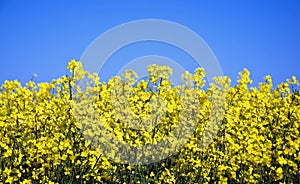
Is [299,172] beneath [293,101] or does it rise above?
beneath

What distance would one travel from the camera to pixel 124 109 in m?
5.48

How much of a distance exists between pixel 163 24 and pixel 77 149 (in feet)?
7.35

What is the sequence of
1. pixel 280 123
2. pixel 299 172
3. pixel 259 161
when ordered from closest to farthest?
pixel 259 161
pixel 299 172
pixel 280 123

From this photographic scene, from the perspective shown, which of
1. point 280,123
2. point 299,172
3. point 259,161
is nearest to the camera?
point 259,161

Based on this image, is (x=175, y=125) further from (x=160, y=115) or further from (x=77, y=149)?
(x=77, y=149)

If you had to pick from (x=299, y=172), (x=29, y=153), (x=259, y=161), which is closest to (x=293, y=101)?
(x=299, y=172)

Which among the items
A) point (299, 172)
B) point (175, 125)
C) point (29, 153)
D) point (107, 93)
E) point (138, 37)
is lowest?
point (299, 172)

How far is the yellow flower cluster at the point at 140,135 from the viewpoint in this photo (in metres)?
4.70

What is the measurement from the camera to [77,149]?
5031 mm

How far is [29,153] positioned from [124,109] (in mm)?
1247

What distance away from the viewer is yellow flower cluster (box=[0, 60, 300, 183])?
15.4 ft

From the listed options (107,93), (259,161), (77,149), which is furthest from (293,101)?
(77,149)

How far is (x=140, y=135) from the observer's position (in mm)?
5242

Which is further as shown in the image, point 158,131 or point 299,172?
point 158,131
